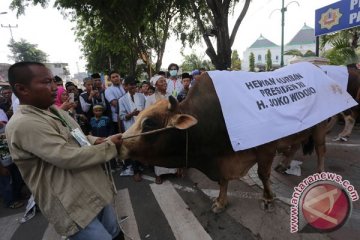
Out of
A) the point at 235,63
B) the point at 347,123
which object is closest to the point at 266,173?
the point at 347,123

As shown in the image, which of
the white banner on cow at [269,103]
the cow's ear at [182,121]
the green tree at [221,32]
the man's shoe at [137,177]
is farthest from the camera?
the green tree at [221,32]

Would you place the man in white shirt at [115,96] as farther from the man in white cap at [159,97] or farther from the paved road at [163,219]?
the paved road at [163,219]

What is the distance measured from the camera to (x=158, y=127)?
2.75 meters

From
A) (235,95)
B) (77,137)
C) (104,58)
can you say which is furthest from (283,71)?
(104,58)

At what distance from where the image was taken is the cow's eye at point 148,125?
2.70 m

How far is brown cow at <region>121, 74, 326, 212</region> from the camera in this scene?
2698 millimetres

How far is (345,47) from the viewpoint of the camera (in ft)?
35.3

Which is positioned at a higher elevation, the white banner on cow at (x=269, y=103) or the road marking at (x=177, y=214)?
the white banner on cow at (x=269, y=103)

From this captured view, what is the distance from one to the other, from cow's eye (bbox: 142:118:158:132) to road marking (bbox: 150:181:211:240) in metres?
1.56

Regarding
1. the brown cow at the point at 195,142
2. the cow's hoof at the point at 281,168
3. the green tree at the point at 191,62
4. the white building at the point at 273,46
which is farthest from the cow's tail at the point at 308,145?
the white building at the point at 273,46

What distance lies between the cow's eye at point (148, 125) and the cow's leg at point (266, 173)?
160 cm

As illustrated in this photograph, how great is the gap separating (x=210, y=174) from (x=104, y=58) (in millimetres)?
29007

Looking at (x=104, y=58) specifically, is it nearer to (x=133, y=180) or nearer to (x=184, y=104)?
(x=133, y=180)

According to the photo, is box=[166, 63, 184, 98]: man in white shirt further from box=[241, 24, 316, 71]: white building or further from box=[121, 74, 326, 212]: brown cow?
box=[241, 24, 316, 71]: white building
